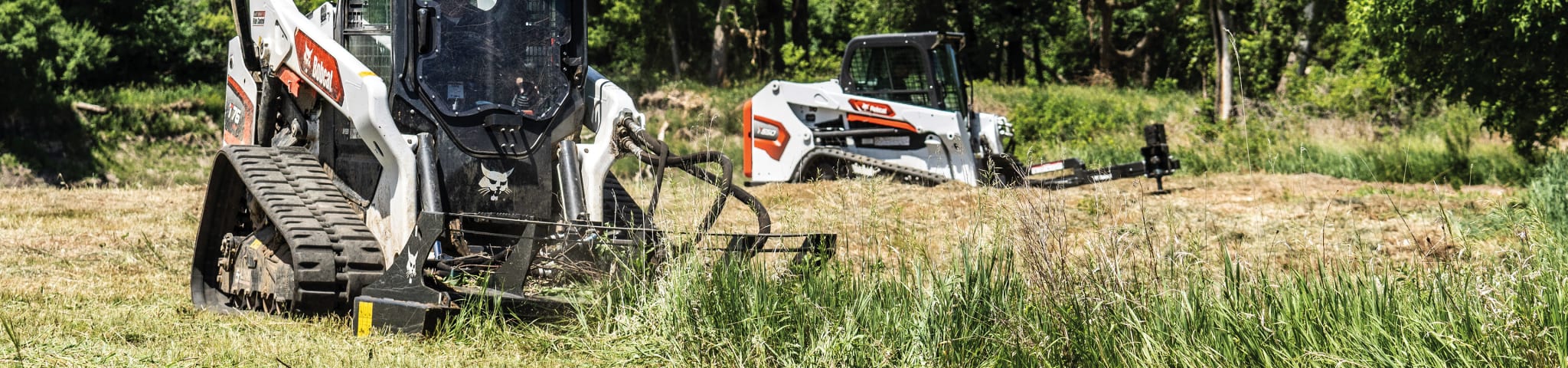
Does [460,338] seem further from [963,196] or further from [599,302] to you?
[963,196]

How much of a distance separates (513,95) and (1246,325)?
3746 mm

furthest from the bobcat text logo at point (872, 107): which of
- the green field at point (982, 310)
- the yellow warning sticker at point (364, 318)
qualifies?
the yellow warning sticker at point (364, 318)

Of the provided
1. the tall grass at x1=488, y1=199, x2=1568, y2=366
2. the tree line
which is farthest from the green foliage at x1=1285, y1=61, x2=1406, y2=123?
the tall grass at x1=488, y1=199, x2=1568, y2=366

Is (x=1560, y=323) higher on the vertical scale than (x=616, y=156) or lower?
lower

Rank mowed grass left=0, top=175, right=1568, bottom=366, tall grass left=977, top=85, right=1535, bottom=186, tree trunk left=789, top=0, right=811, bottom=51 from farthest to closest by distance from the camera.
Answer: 1. tree trunk left=789, top=0, right=811, bottom=51
2. tall grass left=977, top=85, right=1535, bottom=186
3. mowed grass left=0, top=175, right=1568, bottom=366

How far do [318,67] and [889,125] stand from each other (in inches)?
373

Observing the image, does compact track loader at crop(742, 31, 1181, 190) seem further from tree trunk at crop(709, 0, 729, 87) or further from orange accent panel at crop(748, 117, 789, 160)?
tree trunk at crop(709, 0, 729, 87)

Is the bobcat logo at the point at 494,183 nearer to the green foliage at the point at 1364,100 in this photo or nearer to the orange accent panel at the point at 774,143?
the orange accent panel at the point at 774,143

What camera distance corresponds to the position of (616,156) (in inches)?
269

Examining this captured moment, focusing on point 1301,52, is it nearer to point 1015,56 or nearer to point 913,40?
point 1015,56

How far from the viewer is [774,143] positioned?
1595 centimetres

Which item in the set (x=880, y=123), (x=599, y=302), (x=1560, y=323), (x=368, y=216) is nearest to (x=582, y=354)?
(x=599, y=302)

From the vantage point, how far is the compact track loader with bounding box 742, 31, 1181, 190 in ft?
49.6

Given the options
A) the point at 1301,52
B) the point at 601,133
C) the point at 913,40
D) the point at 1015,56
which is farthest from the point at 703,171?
the point at 1015,56
